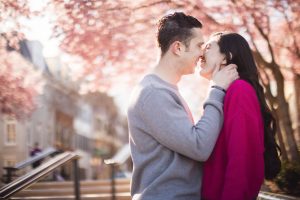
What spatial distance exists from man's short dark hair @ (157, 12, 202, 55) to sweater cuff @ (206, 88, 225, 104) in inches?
10.5

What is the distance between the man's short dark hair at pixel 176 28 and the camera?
2.92m

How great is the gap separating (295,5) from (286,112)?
1.74 metres

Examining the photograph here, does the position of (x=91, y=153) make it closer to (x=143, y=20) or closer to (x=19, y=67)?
(x=19, y=67)

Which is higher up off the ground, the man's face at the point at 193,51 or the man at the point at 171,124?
the man's face at the point at 193,51

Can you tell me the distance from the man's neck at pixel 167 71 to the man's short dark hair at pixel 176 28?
9cm

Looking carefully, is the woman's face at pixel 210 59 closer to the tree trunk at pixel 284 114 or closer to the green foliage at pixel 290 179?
the green foliage at pixel 290 179

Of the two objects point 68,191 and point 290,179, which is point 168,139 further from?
point 68,191

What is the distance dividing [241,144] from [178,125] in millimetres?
300

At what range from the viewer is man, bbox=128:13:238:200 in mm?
2697

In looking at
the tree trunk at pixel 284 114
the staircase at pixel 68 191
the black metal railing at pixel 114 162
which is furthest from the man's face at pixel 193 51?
the staircase at pixel 68 191

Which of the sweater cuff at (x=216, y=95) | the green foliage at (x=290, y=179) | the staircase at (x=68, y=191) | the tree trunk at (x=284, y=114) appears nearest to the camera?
the sweater cuff at (x=216, y=95)

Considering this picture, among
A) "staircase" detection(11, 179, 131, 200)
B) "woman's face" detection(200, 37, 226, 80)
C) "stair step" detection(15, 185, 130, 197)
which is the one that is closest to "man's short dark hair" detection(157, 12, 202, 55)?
"woman's face" detection(200, 37, 226, 80)

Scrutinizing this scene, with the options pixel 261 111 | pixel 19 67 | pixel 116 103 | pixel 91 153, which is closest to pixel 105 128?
pixel 116 103

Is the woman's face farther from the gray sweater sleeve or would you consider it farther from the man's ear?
the gray sweater sleeve
